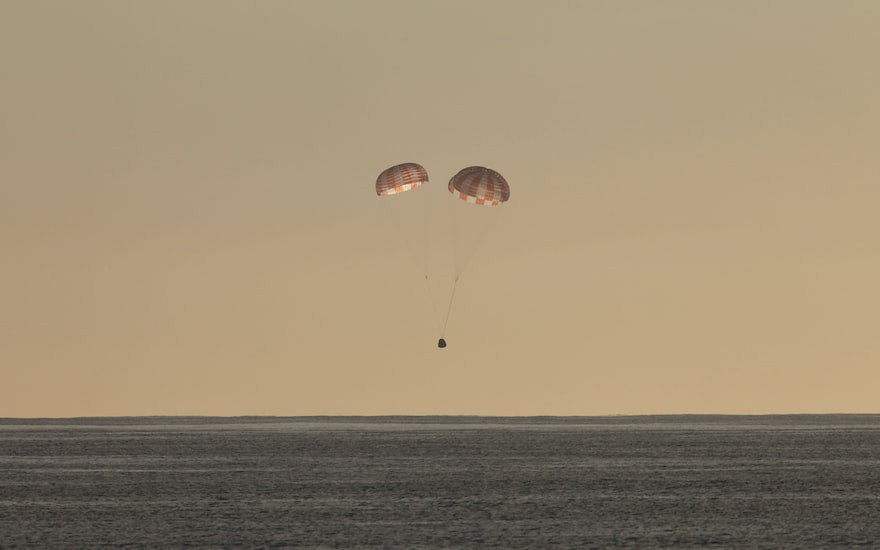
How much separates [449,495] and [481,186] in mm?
25166

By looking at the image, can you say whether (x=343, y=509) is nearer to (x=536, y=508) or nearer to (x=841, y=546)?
(x=536, y=508)

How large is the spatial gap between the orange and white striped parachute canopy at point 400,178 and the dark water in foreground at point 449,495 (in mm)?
9727

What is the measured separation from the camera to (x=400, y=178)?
52.3 metres

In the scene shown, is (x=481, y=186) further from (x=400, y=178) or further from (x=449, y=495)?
(x=449, y=495)

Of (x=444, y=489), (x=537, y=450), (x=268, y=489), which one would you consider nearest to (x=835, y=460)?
(x=537, y=450)

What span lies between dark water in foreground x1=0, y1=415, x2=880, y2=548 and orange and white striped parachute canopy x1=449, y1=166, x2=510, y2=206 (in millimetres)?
9294

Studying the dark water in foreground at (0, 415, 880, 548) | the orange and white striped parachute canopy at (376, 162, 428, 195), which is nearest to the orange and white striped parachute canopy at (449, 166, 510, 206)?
the orange and white striped parachute canopy at (376, 162, 428, 195)

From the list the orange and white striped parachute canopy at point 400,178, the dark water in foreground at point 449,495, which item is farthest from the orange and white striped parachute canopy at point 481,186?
the dark water in foreground at point 449,495

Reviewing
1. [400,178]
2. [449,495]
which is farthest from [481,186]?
[449,495]

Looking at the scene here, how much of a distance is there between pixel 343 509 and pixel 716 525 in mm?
6906

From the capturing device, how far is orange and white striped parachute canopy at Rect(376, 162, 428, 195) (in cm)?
5162

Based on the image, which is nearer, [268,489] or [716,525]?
[716,525]

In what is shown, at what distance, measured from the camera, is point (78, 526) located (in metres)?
23.0

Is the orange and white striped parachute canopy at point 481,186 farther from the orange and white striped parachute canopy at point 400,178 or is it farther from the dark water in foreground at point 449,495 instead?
the dark water in foreground at point 449,495
